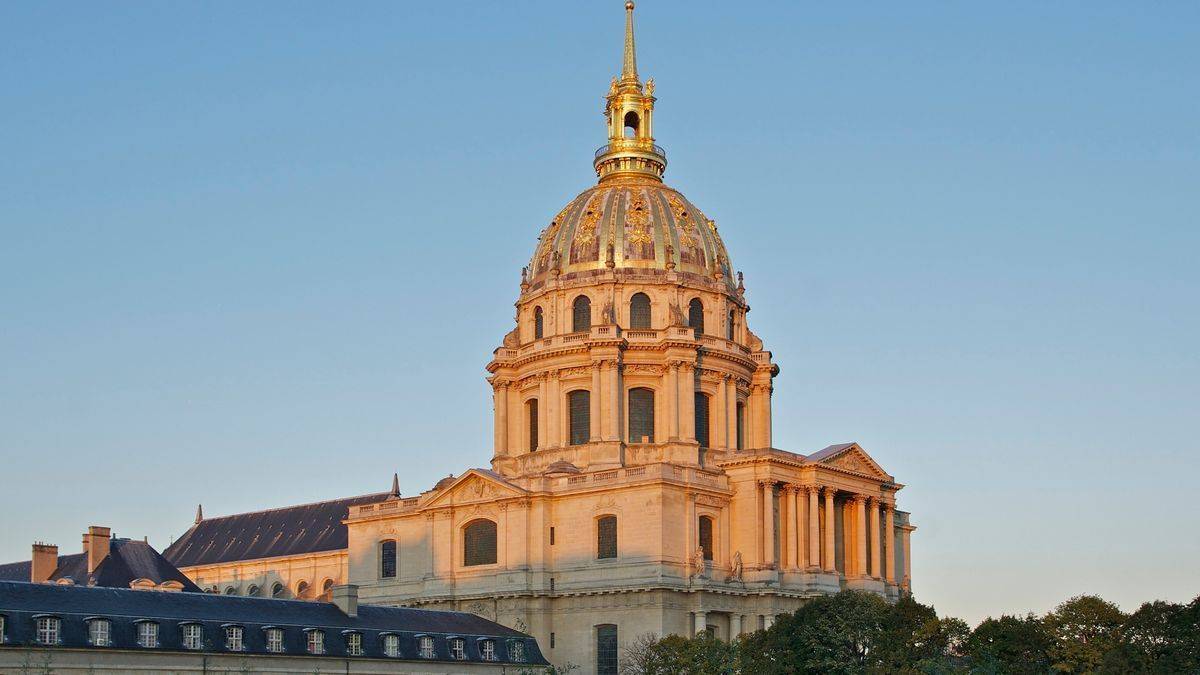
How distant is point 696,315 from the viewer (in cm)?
10512

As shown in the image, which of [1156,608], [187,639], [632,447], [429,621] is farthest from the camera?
[632,447]

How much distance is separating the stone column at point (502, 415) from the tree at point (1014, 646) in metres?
41.6

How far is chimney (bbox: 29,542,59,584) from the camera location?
101 meters

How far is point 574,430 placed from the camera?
102625 millimetres

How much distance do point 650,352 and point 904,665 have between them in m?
35.3

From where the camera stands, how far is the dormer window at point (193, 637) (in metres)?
72.8

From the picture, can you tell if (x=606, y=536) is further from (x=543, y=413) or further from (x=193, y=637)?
(x=193, y=637)

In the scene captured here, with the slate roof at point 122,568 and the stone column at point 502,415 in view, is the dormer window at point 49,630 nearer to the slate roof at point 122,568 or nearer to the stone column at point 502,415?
the slate roof at point 122,568

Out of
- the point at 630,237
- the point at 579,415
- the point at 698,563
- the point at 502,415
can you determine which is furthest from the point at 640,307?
the point at 698,563

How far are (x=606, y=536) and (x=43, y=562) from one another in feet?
114

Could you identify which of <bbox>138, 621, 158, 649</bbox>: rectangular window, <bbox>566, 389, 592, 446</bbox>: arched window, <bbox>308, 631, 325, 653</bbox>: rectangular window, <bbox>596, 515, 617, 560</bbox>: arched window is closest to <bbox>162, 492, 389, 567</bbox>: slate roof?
<bbox>566, 389, 592, 446</bbox>: arched window

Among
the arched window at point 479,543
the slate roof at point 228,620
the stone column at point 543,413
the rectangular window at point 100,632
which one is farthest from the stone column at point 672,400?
the rectangular window at point 100,632

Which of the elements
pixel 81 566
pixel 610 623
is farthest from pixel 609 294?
pixel 81 566

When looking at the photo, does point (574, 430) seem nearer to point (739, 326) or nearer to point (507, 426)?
point (507, 426)
